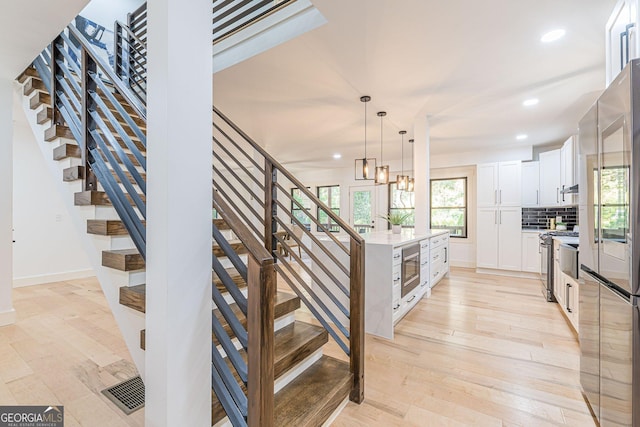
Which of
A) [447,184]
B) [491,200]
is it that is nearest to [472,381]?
[491,200]

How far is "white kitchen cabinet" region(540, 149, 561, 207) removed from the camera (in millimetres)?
5145

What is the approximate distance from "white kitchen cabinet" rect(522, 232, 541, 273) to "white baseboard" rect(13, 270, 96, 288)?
7.83m

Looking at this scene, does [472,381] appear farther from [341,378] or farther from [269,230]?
[269,230]

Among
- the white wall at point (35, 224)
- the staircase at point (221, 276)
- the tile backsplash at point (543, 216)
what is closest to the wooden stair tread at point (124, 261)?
the staircase at point (221, 276)

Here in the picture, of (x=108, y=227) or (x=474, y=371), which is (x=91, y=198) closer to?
(x=108, y=227)

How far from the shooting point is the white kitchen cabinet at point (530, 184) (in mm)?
5516

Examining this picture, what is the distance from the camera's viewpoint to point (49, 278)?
4867mm

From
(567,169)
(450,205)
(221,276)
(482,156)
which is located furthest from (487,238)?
(221,276)

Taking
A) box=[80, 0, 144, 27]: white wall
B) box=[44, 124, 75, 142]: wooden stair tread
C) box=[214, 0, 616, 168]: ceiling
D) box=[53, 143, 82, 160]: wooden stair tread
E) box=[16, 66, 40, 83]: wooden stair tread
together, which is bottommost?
box=[53, 143, 82, 160]: wooden stair tread

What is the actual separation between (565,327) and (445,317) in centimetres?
120

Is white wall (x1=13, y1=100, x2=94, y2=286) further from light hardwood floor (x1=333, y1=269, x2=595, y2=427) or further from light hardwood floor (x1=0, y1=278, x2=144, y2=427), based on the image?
light hardwood floor (x1=333, y1=269, x2=595, y2=427)

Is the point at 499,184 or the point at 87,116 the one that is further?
the point at 499,184

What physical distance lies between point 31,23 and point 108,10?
3.40 m

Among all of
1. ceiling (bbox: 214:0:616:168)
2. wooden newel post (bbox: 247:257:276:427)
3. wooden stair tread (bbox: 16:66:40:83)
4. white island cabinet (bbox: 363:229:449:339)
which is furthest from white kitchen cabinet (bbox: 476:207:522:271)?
wooden stair tread (bbox: 16:66:40:83)
